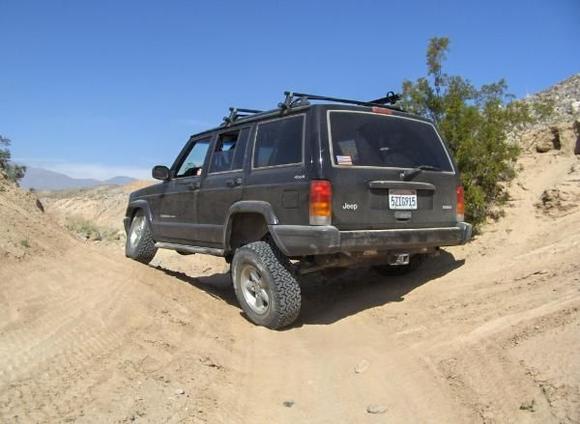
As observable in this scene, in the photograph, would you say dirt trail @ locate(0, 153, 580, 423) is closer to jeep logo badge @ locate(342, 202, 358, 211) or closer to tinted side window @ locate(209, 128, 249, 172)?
jeep logo badge @ locate(342, 202, 358, 211)

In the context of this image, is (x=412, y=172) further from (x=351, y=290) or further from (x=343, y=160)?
(x=351, y=290)

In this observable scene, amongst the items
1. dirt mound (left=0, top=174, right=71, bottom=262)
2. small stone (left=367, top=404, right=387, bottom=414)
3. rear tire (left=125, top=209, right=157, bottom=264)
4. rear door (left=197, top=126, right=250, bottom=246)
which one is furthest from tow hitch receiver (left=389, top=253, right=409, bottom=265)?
rear tire (left=125, top=209, right=157, bottom=264)

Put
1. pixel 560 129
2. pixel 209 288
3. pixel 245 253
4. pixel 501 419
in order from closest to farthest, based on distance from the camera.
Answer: pixel 501 419 < pixel 245 253 < pixel 209 288 < pixel 560 129

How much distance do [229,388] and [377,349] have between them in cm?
135

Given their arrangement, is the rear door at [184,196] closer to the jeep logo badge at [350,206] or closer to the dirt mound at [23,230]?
the dirt mound at [23,230]

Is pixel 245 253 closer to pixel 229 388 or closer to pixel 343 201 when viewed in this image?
pixel 343 201

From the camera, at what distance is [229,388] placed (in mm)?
3580

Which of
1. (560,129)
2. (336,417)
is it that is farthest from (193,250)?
(560,129)

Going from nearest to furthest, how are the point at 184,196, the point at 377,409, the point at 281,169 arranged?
1. the point at 377,409
2. the point at 281,169
3. the point at 184,196

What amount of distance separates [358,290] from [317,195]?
236 centimetres

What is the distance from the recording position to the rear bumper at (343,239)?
4.34 metres

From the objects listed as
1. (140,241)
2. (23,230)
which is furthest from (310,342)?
(140,241)

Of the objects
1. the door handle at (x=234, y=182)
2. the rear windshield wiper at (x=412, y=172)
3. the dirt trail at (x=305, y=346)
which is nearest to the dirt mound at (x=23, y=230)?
the dirt trail at (x=305, y=346)

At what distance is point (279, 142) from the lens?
4945 mm
